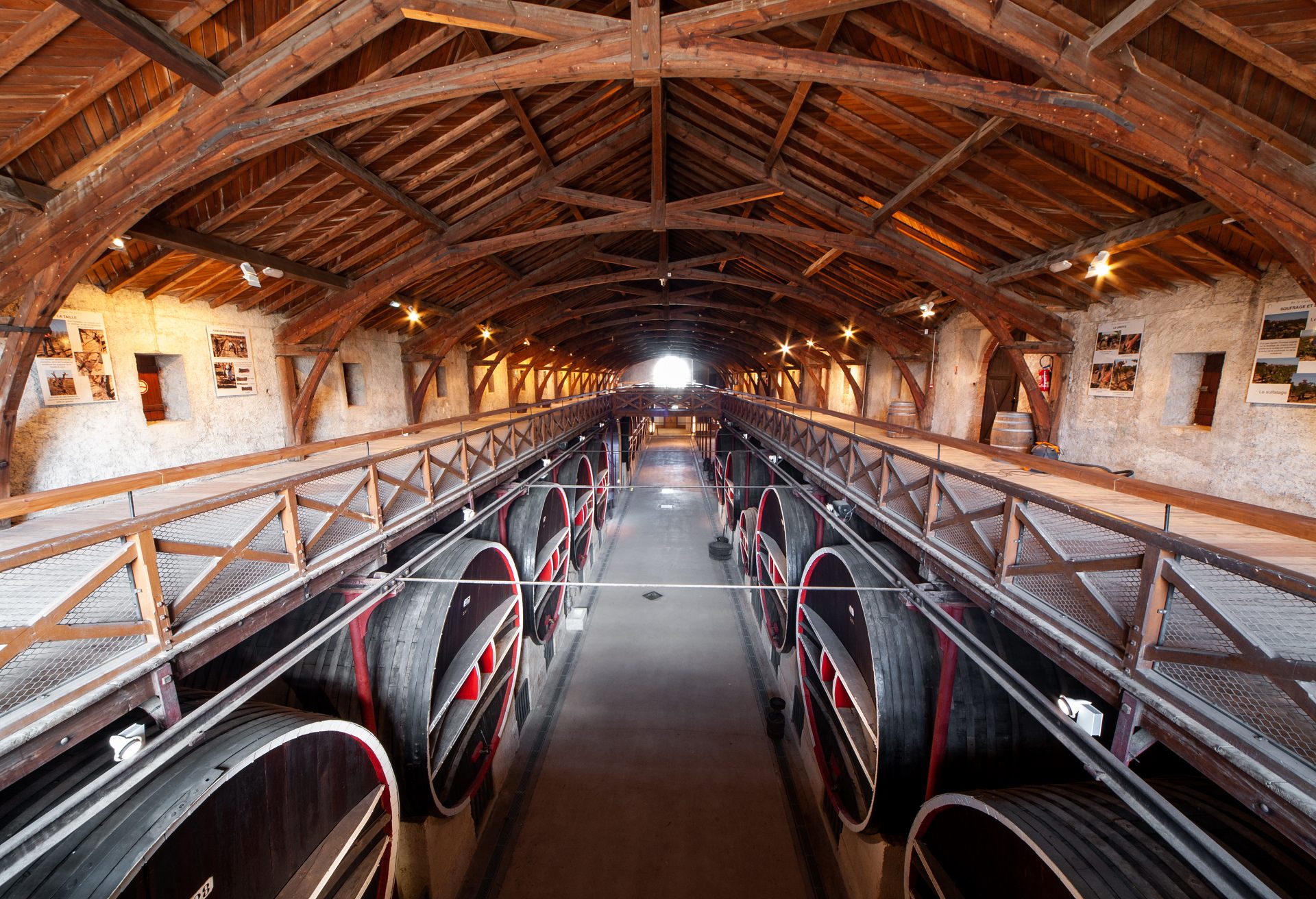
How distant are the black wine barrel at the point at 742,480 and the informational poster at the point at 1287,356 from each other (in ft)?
Answer: 24.0

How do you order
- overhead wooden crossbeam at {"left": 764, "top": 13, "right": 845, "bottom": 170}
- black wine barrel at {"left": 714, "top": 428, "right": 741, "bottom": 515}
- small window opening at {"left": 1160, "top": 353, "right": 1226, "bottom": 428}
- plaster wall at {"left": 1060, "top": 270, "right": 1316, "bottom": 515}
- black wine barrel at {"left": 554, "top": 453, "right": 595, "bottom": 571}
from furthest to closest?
black wine barrel at {"left": 714, "top": 428, "right": 741, "bottom": 515} < black wine barrel at {"left": 554, "top": 453, "right": 595, "bottom": 571} < small window opening at {"left": 1160, "top": 353, "right": 1226, "bottom": 428} < plaster wall at {"left": 1060, "top": 270, "right": 1316, "bottom": 515} < overhead wooden crossbeam at {"left": 764, "top": 13, "right": 845, "bottom": 170}

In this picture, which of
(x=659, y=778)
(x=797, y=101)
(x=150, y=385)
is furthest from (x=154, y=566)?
(x=150, y=385)

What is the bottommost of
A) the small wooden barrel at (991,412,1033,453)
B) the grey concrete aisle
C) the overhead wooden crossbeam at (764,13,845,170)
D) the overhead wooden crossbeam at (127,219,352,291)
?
the grey concrete aisle

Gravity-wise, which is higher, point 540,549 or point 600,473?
point 540,549

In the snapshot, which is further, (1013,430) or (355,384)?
(355,384)

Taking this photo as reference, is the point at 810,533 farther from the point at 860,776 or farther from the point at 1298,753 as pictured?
the point at 1298,753

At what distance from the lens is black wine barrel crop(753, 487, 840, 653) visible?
7309 mm

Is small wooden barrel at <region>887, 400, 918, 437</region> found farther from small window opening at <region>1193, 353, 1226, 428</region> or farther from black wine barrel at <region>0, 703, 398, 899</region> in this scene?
black wine barrel at <region>0, 703, 398, 899</region>

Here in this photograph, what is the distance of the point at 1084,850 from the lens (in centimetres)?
230

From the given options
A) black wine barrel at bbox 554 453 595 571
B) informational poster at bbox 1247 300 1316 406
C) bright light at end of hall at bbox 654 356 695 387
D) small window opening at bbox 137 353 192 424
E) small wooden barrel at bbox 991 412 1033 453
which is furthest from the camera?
bright light at end of hall at bbox 654 356 695 387

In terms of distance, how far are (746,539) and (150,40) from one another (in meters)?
11.3

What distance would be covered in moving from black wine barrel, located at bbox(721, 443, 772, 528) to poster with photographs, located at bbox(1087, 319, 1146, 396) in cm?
592

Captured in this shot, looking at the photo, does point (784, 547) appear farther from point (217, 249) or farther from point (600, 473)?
point (600, 473)

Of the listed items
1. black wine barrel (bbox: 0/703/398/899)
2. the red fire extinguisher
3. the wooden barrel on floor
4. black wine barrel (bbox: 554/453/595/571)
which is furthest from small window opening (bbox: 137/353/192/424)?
the red fire extinguisher
